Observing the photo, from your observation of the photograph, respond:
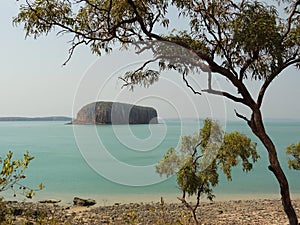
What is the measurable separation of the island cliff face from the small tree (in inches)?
54.3

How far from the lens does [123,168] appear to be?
4.47m

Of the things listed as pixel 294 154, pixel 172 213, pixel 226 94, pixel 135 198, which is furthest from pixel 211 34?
pixel 135 198

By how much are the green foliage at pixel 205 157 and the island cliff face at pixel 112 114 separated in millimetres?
1375

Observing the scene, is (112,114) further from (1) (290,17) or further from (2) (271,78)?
(1) (290,17)

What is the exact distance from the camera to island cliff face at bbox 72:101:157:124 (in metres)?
4.23

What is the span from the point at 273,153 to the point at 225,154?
113 centimetres

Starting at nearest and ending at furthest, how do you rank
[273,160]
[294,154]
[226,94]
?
[273,160] → [226,94] → [294,154]

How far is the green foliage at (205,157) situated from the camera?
5.79m

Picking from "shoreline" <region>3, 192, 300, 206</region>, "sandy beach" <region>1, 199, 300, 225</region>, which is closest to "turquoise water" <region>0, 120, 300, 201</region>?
"shoreline" <region>3, 192, 300, 206</region>

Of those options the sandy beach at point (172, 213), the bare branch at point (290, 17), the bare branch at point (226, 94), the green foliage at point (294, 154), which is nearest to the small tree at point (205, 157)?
the bare branch at point (226, 94)

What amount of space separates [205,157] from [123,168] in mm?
1865

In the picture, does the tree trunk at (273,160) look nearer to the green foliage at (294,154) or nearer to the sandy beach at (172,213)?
the green foliage at (294,154)

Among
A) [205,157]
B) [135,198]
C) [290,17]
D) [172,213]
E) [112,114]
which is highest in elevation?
[290,17]

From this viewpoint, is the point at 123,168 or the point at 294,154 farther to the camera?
the point at 294,154
